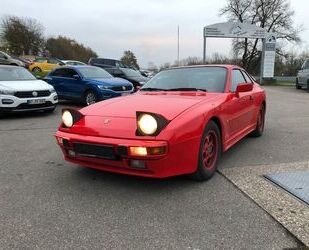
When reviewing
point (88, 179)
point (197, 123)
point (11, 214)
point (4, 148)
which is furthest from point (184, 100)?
point (4, 148)

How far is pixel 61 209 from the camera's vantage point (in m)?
3.71

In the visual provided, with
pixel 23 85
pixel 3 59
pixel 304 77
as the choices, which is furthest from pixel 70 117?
pixel 3 59

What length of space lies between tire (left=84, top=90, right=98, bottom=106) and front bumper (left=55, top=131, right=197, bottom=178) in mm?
7963

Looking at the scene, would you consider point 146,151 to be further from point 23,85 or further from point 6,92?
point 23,85

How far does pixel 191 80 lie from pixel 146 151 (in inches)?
81.1

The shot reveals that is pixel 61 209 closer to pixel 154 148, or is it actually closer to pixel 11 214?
pixel 11 214

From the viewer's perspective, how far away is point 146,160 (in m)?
3.87

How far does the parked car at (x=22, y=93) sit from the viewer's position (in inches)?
382

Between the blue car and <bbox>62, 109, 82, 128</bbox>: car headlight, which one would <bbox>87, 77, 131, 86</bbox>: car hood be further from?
<bbox>62, 109, 82, 128</bbox>: car headlight

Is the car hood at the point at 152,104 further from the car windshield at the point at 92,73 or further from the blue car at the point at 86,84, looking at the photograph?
the car windshield at the point at 92,73

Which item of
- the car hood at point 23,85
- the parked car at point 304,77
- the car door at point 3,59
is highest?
the car hood at point 23,85

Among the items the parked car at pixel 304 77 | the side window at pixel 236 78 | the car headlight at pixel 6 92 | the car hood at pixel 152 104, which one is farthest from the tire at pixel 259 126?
the parked car at pixel 304 77

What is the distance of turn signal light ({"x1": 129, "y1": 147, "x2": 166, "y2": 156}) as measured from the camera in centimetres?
382

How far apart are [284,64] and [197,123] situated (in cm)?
4740
